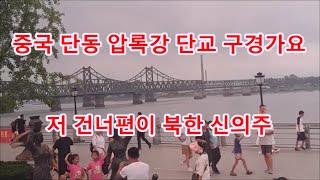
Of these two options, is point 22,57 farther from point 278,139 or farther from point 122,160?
point 278,139

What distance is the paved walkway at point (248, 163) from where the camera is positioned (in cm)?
1052

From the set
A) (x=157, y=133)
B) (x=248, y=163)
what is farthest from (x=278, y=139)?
(x=248, y=163)

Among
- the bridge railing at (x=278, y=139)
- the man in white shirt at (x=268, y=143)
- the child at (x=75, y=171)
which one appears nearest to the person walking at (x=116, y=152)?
the child at (x=75, y=171)

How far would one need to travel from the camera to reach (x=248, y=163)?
12180 mm

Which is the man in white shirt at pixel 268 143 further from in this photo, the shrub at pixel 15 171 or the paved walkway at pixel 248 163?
the shrub at pixel 15 171

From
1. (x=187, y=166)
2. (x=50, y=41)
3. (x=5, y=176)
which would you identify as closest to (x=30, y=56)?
(x=50, y=41)

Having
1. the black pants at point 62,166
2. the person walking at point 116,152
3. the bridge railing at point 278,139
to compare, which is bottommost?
the bridge railing at point 278,139

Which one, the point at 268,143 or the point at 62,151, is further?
the point at 268,143

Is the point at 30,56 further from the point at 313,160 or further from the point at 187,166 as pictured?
the point at 313,160

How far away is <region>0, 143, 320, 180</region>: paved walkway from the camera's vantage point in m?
10.5

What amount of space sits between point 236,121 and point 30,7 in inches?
296
